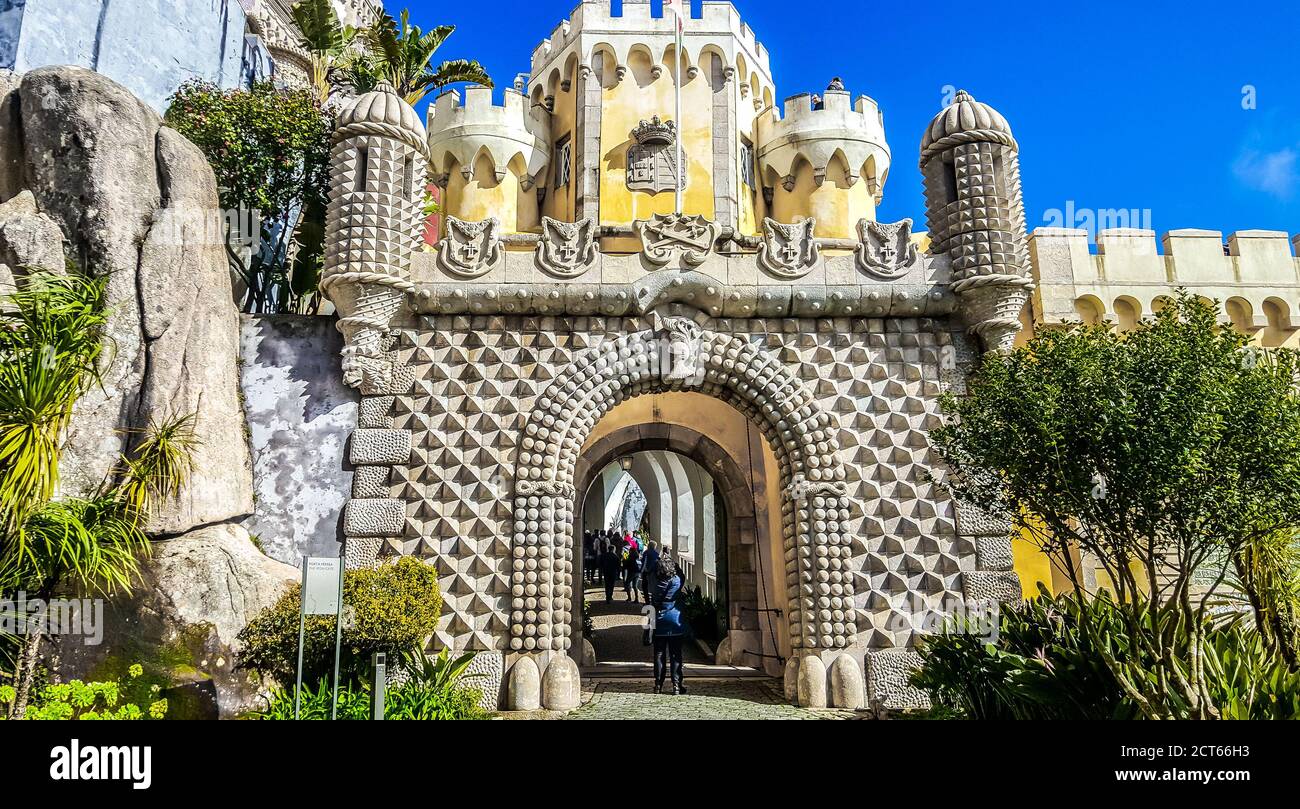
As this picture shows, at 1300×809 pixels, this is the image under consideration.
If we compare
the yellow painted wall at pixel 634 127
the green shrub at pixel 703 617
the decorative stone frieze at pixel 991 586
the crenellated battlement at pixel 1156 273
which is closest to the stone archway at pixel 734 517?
the green shrub at pixel 703 617

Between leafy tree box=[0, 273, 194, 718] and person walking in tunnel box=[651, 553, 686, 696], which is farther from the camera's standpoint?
person walking in tunnel box=[651, 553, 686, 696]

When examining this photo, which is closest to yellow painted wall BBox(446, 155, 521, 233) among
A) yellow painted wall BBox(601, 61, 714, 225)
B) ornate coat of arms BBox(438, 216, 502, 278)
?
yellow painted wall BBox(601, 61, 714, 225)

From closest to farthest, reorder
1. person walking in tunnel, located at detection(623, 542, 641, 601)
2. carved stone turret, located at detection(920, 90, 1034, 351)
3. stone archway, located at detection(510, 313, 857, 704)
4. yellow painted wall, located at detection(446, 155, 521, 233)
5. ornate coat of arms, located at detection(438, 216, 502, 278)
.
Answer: stone archway, located at detection(510, 313, 857, 704)
carved stone turret, located at detection(920, 90, 1034, 351)
ornate coat of arms, located at detection(438, 216, 502, 278)
yellow painted wall, located at detection(446, 155, 521, 233)
person walking in tunnel, located at detection(623, 542, 641, 601)

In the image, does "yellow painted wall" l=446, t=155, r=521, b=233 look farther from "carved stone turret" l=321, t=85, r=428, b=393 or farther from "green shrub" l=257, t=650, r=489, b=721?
"green shrub" l=257, t=650, r=489, b=721

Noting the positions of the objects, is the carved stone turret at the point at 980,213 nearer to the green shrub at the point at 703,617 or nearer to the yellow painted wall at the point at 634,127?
the yellow painted wall at the point at 634,127

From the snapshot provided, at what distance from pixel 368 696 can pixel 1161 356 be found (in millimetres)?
8689

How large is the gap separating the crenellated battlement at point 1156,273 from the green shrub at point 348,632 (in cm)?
1256

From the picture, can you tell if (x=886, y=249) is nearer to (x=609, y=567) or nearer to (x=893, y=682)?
(x=893, y=682)

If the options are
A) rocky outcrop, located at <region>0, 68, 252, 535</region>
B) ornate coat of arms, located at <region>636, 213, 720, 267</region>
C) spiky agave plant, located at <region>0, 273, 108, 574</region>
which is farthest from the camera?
ornate coat of arms, located at <region>636, 213, 720, 267</region>

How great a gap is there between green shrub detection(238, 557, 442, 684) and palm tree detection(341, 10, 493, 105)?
13596 millimetres

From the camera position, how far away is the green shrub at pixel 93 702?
7.43m

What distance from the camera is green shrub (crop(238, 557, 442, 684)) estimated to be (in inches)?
356

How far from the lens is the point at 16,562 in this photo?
7.83m

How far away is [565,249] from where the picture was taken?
37.5ft
